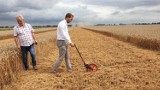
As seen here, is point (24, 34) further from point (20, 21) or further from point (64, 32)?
point (64, 32)

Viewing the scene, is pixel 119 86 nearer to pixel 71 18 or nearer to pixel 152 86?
pixel 152 86

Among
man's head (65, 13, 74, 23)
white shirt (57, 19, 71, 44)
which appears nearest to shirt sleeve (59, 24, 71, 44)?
white shirt (57, 19, 71, 44)

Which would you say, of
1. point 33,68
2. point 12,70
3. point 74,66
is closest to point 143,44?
point 74,66

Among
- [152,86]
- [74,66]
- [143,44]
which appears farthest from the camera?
[143,44]

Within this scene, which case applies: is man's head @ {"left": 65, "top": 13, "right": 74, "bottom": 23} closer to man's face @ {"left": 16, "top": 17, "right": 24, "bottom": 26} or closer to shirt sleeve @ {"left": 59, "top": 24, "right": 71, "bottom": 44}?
shirt sleeve @ {"left": 59, "top": 24, "right": 71, "bottom": 44}

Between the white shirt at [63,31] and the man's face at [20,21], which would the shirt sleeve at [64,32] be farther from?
the man's face at [20,21]

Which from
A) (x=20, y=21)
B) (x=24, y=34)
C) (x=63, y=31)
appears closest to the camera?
(x=63, y=31)

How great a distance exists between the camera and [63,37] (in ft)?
35.6

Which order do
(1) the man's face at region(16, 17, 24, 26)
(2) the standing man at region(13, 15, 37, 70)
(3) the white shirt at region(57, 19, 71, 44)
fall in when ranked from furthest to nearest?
1. (2) the standing man at region(13, 15, 37, 70)
2. (1) the man's face at region(16, 17, 24, 26)
3. (3) the white shirt at region(57, 19, 71, 44)

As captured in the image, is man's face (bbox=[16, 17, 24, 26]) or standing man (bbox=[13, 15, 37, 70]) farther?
standing man (bbox=[13, 15, 37, 70])

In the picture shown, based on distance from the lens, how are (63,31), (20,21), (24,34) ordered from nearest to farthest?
(63,31) → (20,21) → (24,34)

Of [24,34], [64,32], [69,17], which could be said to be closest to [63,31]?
[64,32]

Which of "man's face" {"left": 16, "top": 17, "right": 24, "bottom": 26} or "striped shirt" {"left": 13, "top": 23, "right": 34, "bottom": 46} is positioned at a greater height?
"man's face" {"left": 16, "top": 17, "right": 24, "bottom": 26}

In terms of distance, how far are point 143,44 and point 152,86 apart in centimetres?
1428
